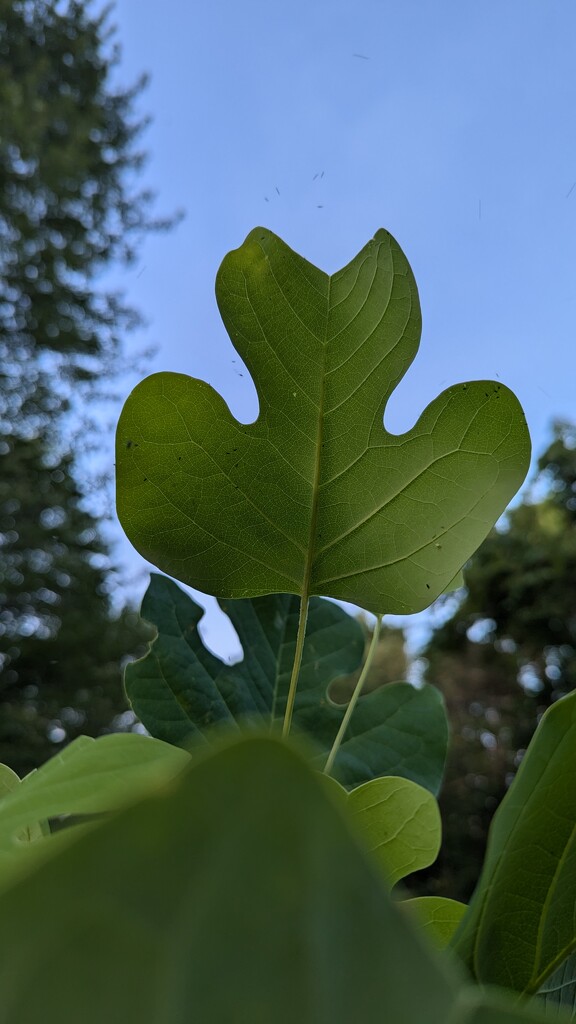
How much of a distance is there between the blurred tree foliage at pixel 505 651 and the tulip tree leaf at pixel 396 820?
548 centimetres

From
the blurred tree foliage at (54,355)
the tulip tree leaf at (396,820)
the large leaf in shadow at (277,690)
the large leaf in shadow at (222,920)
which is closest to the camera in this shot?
the large leaf in shadow at (222,920)

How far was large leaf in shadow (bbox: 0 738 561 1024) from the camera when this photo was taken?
7cm

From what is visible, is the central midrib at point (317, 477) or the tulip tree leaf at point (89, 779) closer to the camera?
the tulip tree leaf at point (89, 779)

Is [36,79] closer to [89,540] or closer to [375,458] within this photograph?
[89,540]

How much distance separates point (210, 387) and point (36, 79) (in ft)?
20.0

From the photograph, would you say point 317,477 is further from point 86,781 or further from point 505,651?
point 505,651

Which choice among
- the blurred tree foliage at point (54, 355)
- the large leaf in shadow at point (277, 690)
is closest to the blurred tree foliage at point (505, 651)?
the blurred tree foliage at point (54, 355)

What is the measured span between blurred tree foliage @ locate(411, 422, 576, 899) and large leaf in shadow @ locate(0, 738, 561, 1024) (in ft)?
18.4

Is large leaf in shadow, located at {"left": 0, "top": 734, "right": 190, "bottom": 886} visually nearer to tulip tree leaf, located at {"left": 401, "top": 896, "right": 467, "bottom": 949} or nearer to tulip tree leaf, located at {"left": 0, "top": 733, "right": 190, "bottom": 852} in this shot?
tulip tree leaf, located at {"left": 0, "top": 733, "right": 190, "bottom": 852}

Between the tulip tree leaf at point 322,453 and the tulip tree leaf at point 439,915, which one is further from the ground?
the tulip tree leaf at point 322,453

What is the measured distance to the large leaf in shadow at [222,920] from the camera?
7 cm

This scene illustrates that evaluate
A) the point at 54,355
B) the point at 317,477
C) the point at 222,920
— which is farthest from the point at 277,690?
the point at 54,355

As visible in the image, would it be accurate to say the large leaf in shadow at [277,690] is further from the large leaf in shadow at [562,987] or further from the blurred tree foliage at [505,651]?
the blurred tree foliage at [505,651]

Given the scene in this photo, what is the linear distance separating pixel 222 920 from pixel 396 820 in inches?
5.1
